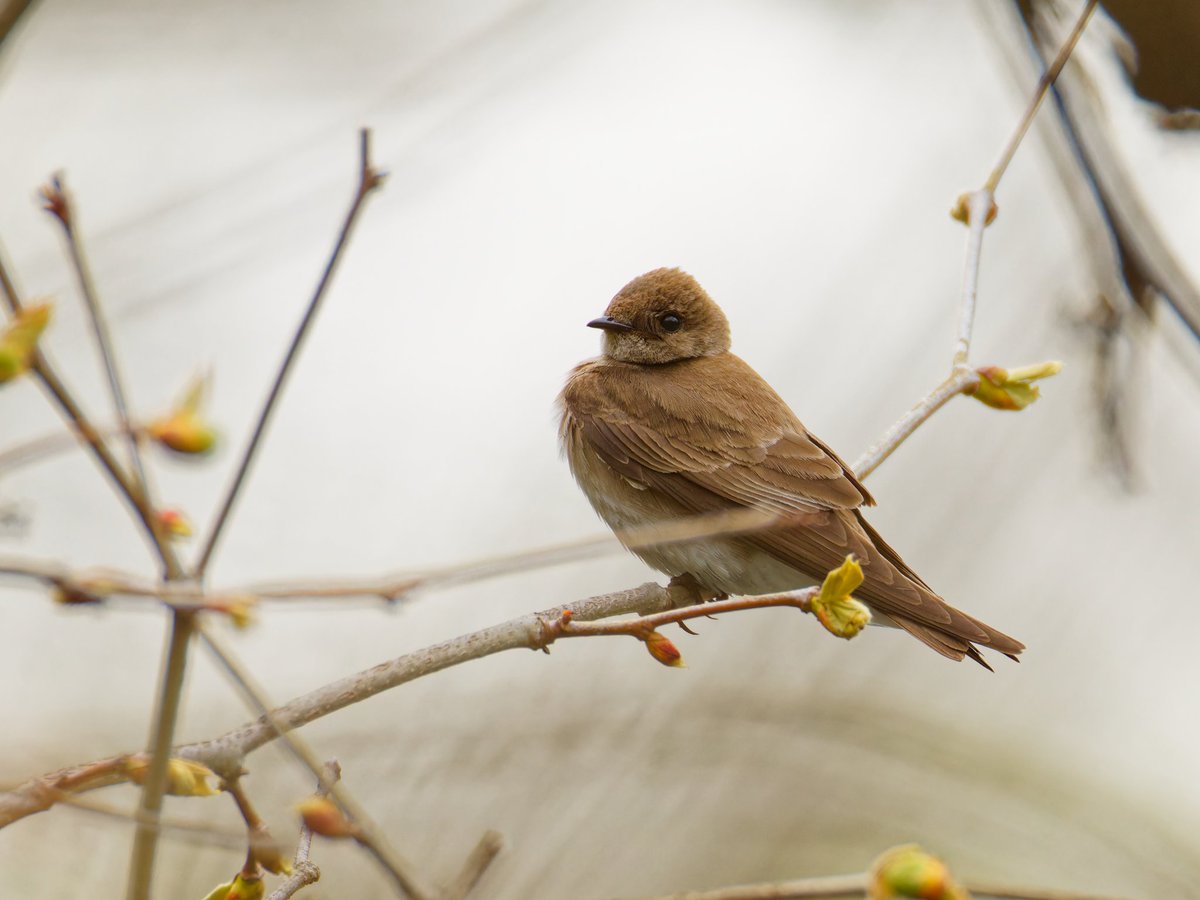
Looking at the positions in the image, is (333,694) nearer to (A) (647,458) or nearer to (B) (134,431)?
(B) (134,431)

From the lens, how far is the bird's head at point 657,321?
14.6ft

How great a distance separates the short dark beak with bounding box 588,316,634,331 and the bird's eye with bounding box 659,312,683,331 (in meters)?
0.12

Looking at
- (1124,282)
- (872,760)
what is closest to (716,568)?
(872,760)

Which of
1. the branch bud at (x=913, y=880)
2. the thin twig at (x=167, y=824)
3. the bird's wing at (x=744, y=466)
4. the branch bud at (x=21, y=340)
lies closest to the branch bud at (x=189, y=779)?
the thin twig at (x=167, y=824)

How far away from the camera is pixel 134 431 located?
1.13m

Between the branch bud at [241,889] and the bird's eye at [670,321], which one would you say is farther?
the bird's eye at [670,321]

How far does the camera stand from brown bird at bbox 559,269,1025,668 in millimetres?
3373

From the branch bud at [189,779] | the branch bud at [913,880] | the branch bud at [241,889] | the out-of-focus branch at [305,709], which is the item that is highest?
the branch bud at [913,880]

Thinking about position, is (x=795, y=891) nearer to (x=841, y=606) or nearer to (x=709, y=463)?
(x=841, y=606)

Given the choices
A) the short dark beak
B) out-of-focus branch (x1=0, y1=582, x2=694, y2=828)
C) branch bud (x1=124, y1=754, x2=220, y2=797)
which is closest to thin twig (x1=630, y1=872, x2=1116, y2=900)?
out-of-focus branch (x1=0, y1=582, x2=694, y2=828)

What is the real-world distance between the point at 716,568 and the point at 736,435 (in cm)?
53

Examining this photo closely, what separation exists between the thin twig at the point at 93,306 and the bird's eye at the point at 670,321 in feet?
11.1

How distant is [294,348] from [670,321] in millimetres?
3381

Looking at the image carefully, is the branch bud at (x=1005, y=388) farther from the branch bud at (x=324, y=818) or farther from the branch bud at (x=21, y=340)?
the branch bud at (x=21, y=340)
